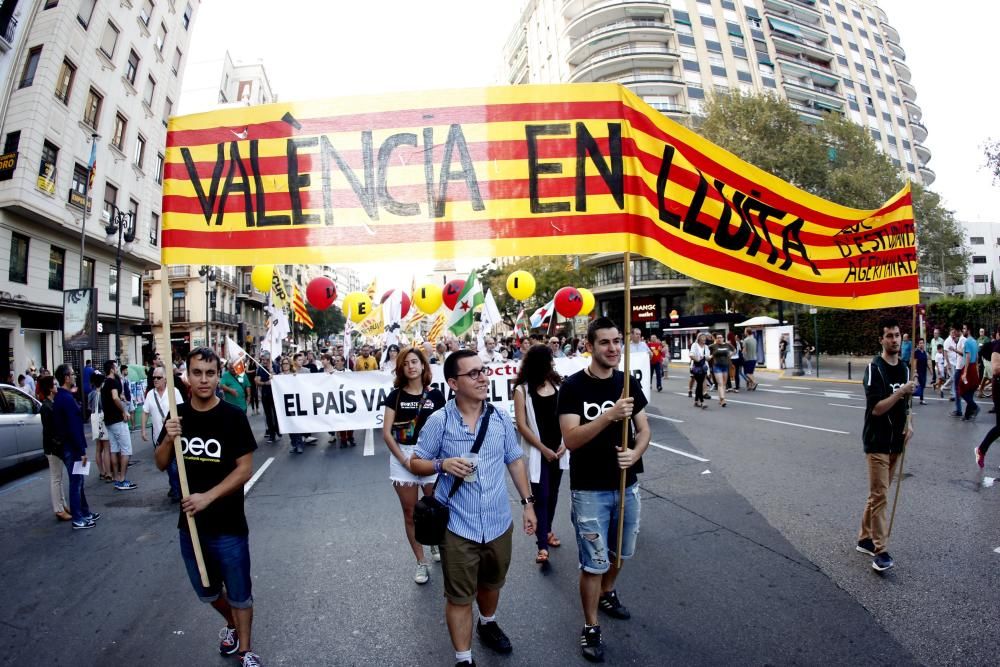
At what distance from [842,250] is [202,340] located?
48.2m

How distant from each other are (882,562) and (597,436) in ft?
8.61

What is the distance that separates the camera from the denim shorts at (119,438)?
25.1ft

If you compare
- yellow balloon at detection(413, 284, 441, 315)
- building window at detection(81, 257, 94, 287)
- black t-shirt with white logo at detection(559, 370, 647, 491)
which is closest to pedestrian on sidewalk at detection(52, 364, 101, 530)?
black t-shirt with white logo at detection(559, 370, 647, 491)

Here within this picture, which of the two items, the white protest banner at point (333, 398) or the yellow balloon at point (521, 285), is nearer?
the white protest banner at point (333, 398)

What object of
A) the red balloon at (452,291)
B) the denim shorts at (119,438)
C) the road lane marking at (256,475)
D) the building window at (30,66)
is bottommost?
the road lane marking at (256,475)

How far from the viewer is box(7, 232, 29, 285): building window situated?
57.9 ft

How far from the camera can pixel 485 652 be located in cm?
308

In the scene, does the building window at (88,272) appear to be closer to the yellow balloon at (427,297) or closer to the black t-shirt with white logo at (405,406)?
the yellow balloon at (427,297)

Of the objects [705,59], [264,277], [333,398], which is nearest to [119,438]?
[333,398]

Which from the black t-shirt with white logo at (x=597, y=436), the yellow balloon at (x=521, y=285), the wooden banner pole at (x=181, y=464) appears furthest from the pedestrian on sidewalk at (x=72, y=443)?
the yellow balloon at (x=521, y=285)

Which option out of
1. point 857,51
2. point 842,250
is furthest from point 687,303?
point 842,250

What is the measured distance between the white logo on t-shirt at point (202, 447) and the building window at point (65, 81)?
21016mm

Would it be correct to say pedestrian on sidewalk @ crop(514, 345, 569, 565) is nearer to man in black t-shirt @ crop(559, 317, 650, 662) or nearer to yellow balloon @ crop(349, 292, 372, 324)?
man in black t-shirt @ crop(559, 317, 650, 662)

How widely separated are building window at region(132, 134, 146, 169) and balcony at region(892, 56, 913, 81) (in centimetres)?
8285
